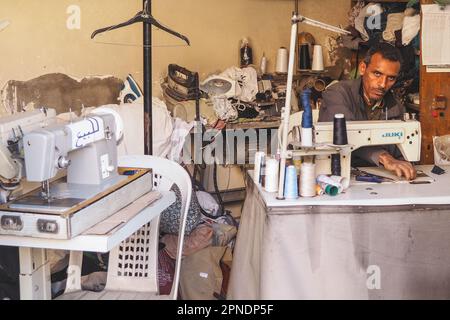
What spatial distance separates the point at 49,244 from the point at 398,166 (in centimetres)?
160

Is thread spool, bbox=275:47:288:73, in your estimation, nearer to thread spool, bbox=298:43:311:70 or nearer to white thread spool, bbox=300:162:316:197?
thread spool, bbox=298:43:311:70

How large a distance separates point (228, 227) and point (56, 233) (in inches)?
77.1

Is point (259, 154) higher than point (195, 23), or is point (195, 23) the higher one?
point (195, 23)

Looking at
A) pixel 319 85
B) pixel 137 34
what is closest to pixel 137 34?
pixel 137 34

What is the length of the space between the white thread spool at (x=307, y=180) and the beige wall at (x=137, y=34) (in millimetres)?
2140

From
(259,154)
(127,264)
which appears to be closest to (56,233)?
(127,264)

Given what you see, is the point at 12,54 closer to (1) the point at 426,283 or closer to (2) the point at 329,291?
(2) the point at 329,291

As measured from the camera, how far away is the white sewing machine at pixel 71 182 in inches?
78.4

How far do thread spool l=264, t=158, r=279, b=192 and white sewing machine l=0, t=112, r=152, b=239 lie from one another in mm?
508

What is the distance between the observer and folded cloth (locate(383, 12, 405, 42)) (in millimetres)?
4449

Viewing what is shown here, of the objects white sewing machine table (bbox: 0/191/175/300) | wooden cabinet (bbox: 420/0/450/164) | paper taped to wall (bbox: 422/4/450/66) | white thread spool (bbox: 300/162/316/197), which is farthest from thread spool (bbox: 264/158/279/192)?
paper taped to wall (bbox: 422/4/450/66)

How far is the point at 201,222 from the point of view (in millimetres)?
3873

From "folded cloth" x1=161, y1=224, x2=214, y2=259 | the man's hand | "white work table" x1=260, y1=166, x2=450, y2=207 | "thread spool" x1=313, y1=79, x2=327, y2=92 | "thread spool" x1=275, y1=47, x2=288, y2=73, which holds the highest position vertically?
"thread spool" x1=275, y1=47, x2=288, y2=73

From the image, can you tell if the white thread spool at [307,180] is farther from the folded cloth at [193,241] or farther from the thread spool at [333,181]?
the folded cloth at [193,241]
